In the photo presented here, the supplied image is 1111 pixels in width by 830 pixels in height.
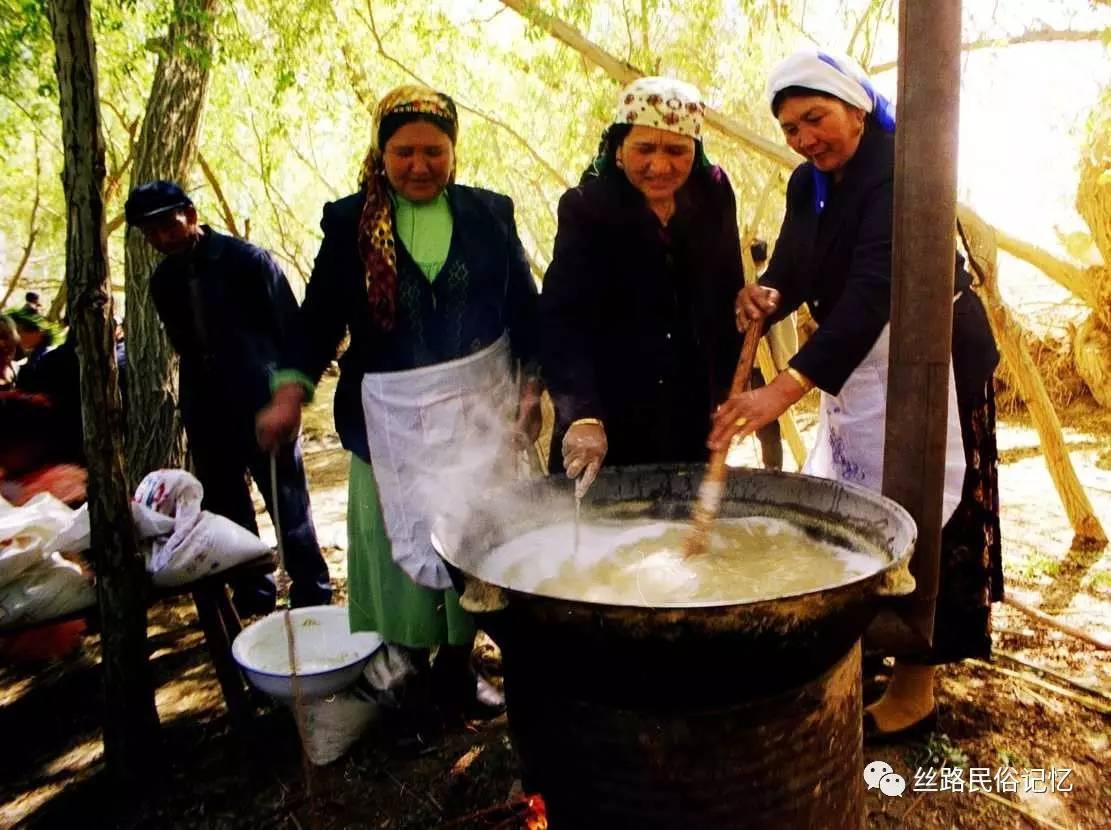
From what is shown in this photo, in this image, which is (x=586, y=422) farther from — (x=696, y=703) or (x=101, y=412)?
(x=101, y=412)

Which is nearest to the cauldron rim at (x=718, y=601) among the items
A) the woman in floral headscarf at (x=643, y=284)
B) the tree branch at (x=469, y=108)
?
the woman in floral headscarf at (x=643, y=284)

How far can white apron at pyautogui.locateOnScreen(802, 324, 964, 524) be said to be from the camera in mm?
2381

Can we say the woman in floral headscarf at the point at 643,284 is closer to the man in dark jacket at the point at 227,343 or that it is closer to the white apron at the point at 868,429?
the white apron at the point at 868,429

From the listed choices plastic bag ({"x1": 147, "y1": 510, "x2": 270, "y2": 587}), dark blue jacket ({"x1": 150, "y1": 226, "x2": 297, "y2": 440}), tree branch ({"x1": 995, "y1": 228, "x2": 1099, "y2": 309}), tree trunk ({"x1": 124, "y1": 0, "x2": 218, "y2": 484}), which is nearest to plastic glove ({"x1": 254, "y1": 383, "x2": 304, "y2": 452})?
plastic bag ({"x1": 147, "y1": 510, "x2": 270, "y2": 587})

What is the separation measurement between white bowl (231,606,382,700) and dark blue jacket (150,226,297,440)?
1.48 m

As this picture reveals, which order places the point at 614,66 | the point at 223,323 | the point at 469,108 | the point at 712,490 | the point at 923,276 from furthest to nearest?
1. the point at 469,108
2. the point at 614,66
3. the point at 223,323
4. the point at 712,490
5. the point at 923,276

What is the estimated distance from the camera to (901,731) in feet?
9.15

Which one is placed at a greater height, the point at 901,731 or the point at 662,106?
the point at 662,106

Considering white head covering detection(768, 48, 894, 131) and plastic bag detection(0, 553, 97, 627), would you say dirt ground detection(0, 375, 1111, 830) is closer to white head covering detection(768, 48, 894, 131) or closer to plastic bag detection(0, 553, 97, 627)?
plastic bag detection(0, 553, 97, 627)

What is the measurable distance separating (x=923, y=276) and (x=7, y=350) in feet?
16.9

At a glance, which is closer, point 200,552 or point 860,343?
point 860,343

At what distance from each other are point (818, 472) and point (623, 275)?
1096 millimetres

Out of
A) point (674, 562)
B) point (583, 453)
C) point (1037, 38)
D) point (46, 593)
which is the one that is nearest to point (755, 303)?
point (583, 453)

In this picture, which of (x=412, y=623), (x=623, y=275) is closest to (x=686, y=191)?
(x=623, y=275)
